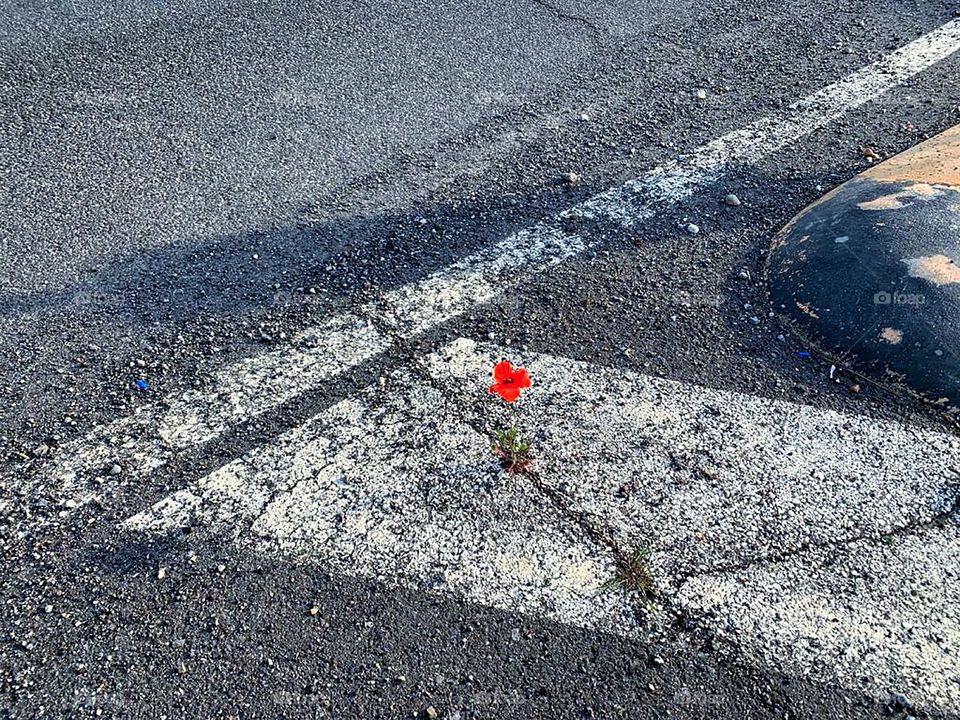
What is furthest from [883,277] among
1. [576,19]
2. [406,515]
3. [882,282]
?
[576,19]

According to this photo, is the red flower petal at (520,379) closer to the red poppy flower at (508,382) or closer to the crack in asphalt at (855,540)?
the red poppy flower at (508,382)

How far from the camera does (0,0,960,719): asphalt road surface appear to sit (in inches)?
93.5

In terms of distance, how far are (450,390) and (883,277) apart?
1.54 m

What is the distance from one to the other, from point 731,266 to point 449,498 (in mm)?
1493

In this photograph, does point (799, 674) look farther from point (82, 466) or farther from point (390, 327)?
point (82, 466)

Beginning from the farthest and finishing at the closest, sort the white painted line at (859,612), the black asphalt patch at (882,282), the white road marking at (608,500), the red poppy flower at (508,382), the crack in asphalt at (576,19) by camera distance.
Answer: the crack in asphalt at (576,19), the black asphalt patch at (882,282), the red poppy flower at (508,382), the white road marking at (608,500), the white painted line at (859,612)

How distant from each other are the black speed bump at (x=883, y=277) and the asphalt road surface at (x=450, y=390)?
0.11 m

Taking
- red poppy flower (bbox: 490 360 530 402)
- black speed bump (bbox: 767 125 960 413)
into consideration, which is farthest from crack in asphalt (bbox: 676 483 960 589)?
red poppy flower (bbox: 490 360 530 402)

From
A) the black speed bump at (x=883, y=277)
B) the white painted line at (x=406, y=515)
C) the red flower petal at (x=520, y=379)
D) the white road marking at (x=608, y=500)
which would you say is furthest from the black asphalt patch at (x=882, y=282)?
the white painted line at (x=406, y=515)

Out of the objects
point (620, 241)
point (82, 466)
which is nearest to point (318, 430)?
point (82, 466)

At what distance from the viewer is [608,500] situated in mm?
2727

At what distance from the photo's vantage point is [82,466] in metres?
2.79

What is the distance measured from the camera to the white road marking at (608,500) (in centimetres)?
248

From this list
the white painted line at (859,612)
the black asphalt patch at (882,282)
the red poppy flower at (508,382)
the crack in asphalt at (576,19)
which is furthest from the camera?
the crack in asphalt at (576,19)
